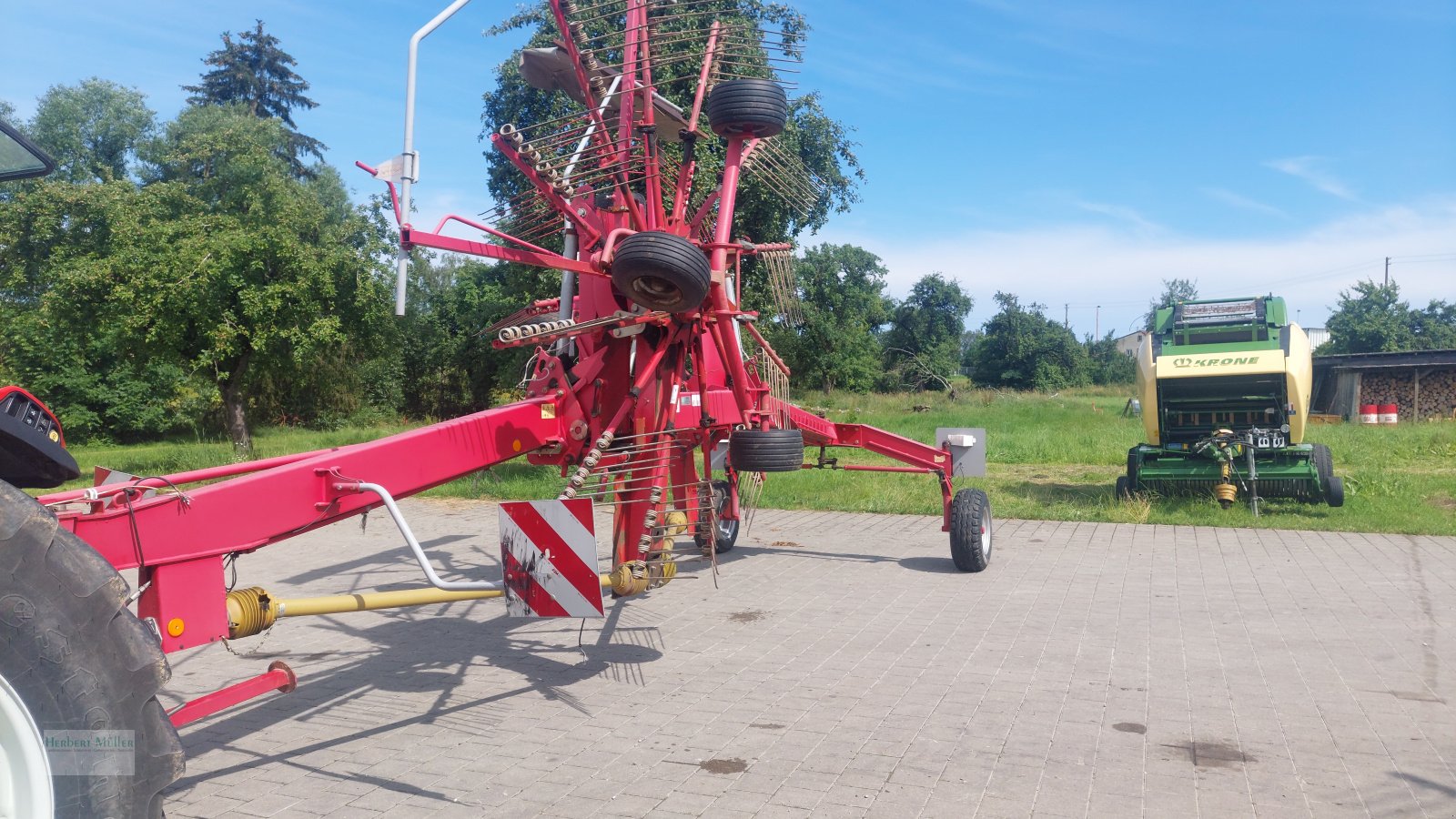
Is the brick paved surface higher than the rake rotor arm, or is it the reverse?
the rake rotor arm

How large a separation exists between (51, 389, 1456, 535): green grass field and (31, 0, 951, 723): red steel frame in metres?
2.67

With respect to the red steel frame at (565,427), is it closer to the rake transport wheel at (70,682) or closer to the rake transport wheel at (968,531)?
the rake transport wheel at (70,682)

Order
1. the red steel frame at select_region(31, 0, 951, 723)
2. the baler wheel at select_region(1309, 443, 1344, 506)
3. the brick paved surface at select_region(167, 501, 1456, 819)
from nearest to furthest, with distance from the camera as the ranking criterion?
the red steel frame at select_region(31, 0, 951, 723), the brick paved surface at select_region(167, 501, 1456, 819), the baler wheel at select_region(1309, 443, 1344, 506)

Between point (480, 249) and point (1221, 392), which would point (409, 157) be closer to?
point (480, 249)

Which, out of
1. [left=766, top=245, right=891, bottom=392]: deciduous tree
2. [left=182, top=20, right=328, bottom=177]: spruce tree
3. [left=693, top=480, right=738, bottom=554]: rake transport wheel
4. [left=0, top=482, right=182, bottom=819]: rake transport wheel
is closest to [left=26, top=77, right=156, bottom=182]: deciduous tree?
[left=182, top=20, right=328, bottom=177]: spruce tree

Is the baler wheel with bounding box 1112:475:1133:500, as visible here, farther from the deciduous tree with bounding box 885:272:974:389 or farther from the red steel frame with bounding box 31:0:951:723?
the deciduous tree with bounding box 885:272:974:389

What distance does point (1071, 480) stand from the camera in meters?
16.5

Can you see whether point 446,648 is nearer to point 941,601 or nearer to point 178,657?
point 178,657

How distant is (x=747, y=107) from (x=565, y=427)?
2217 millimetres

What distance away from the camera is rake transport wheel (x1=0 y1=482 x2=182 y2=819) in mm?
2531

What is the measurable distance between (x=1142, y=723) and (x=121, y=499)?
15.4 ft

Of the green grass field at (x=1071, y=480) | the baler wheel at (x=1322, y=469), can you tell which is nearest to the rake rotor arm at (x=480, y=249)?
the green grass field at (x=1071, y=480)

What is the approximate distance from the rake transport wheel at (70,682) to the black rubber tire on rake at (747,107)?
4.22 m

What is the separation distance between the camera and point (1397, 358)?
2998cm
